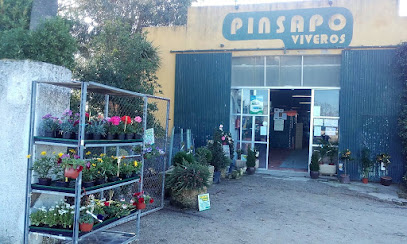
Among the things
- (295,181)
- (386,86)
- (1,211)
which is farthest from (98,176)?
(386,86)

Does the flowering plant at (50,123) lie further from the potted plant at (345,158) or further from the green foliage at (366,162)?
the green foliage at (366,162)

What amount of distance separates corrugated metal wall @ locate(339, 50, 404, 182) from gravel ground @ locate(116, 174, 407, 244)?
229cm

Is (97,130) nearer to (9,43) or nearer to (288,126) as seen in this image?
(9,43)

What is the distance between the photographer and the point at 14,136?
4.39 m

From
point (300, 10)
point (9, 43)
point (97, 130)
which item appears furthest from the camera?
point (300, 10)

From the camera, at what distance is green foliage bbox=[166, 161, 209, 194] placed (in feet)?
23.1

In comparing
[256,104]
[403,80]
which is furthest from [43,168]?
[403,80]

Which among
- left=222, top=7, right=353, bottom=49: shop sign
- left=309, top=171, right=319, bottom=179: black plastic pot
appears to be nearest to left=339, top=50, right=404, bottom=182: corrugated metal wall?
left=222, top=7, right=353, bottom=49: shop sign

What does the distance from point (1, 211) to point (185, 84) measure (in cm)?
909

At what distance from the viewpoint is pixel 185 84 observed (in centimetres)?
1296

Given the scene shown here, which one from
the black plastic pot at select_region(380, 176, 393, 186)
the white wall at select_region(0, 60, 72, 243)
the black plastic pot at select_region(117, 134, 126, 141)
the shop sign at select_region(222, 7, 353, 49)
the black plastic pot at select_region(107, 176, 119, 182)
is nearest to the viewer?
the white wall at select_region(0, 60, 72, 243)

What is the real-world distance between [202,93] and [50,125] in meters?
8.74

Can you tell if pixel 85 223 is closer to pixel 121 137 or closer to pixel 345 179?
pixel 121 137

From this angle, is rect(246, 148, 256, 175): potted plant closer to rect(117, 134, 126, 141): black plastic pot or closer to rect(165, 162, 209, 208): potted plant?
rect(165, 162, 209, 208): potted plant
